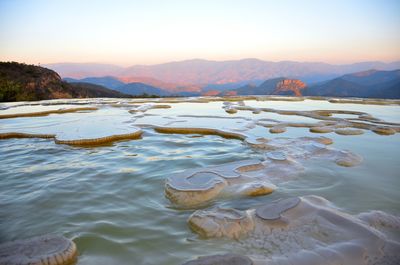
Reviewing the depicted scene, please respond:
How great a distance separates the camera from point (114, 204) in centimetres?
272

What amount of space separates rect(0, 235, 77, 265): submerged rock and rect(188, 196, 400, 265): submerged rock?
89 centimetres

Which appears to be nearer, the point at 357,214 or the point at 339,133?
the point at 357,214

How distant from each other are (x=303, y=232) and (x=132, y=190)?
5.91 ft

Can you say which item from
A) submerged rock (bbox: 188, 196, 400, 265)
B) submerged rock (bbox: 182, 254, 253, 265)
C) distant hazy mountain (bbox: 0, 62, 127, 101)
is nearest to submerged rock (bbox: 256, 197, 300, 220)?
submerged rock (bbox: 188, 196, 400, 265)

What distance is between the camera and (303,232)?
2.11m

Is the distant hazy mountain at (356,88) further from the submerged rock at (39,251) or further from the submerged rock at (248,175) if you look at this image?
the submerged rock at (39,251)

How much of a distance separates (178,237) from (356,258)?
118cm

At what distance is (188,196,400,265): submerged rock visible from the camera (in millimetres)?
1812

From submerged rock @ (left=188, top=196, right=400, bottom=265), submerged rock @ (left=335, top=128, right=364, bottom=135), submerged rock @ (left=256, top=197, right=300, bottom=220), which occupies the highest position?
submerged rock @ (left=335, top=128, right=364, bottom=135)

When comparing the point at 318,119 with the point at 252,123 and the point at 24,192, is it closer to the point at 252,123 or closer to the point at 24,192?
the point at 252,123

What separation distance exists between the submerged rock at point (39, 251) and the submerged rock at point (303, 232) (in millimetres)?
891

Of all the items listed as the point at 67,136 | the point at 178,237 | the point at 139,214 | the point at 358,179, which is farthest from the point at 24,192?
the point at 358,179

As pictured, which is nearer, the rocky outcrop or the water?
the water

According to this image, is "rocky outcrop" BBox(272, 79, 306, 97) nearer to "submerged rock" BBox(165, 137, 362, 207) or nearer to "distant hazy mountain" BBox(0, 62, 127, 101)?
"distant hazy mountain" BBox(0, 62, 127, 101)
